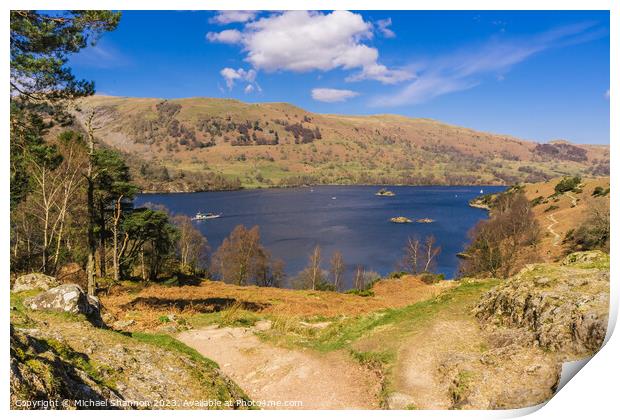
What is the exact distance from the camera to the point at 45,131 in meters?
11.4

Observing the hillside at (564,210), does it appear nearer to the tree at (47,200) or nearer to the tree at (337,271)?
the tree at (337,271)

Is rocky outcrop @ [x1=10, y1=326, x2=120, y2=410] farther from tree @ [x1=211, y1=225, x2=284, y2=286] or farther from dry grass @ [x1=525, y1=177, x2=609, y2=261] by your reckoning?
tree @ [x1=211, y1=225, x2=284, y2=286]

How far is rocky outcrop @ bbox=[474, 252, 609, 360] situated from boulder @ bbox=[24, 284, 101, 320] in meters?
12.4

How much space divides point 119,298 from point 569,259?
23.6 metres

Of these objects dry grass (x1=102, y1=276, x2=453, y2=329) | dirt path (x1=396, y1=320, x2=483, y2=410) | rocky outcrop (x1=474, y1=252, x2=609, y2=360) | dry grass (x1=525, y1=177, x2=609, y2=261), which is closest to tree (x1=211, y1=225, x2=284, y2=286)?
dry grass (x1=102, y1=276, x2=453, y2=329)

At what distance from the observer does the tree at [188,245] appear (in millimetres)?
57469

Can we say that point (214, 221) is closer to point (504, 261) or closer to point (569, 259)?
point (504, 261)

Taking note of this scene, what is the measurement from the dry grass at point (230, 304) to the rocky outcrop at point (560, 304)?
9019mm

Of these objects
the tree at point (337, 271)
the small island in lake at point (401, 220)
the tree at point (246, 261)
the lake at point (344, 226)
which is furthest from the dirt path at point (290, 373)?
the small island in lake at point (401, 220)

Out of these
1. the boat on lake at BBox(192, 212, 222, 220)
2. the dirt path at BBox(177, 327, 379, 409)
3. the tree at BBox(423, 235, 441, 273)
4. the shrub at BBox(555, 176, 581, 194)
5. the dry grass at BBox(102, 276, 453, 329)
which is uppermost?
the shrub at BBox(555, 176, 581, 194)

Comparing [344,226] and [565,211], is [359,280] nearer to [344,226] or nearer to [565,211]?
[565,211]

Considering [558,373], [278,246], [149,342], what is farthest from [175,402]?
[278,246]

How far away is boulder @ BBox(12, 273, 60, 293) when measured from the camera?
12.6 m

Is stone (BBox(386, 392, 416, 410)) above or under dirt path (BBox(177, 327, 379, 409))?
above
